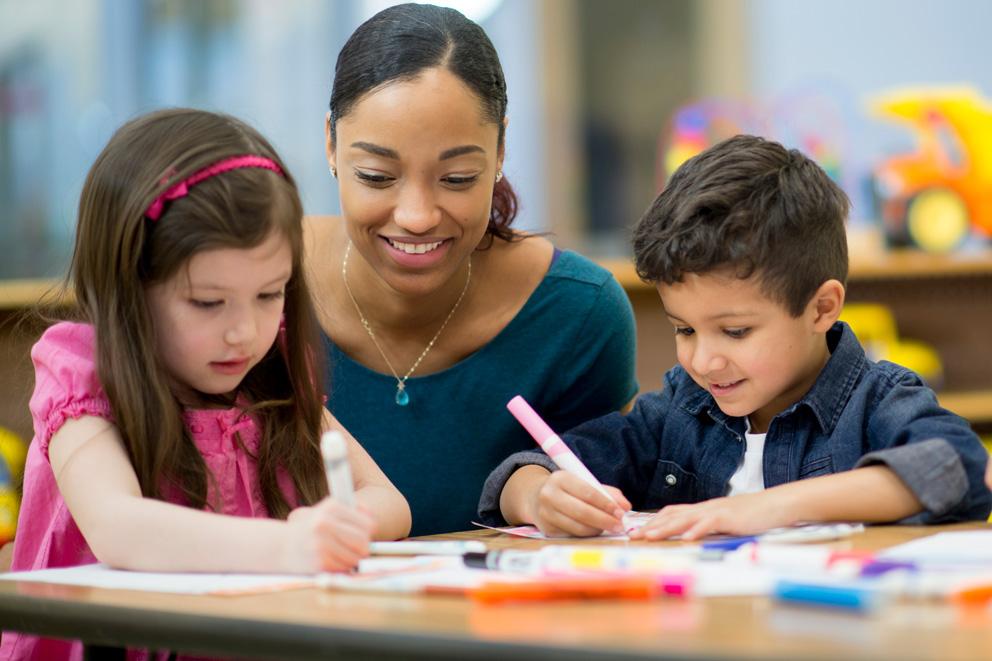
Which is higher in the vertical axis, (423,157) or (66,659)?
(423,157)

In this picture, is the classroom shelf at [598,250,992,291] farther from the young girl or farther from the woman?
the young girl

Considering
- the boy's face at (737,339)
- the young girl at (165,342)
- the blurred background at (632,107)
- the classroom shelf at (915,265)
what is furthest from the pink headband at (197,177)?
the classroom shelf at (915,265)

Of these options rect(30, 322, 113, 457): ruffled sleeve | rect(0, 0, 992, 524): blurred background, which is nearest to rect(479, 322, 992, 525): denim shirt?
rect(30, 322, 113, 457): ruffled sleeve

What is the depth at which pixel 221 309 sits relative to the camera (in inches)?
45.6

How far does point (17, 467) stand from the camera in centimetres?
249

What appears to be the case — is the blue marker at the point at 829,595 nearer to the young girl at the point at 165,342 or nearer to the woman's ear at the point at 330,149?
the young girl at the point at 165,342

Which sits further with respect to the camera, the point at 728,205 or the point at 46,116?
the point at 46,116

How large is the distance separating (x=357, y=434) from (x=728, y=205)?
1.96ft

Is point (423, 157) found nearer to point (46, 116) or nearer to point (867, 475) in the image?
point (867, 475)

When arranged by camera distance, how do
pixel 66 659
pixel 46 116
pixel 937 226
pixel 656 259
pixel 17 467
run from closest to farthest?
pixel 66 659
pixel 656 259
pixel 17 467
pixel 937 226
pixel 46 116

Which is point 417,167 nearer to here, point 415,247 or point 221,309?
point 415,247

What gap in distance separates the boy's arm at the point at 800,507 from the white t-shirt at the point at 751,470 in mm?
220

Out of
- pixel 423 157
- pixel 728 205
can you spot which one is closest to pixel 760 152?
pixel 728 205

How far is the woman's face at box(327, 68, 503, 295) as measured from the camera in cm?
145
